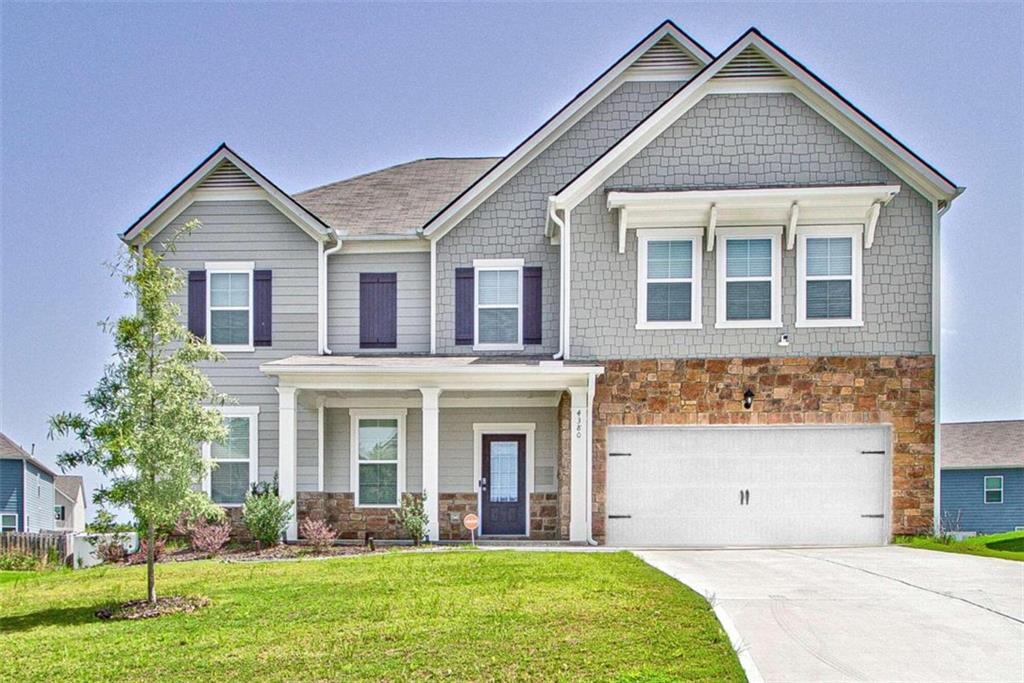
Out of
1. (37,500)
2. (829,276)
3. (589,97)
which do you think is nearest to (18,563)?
(589,97)

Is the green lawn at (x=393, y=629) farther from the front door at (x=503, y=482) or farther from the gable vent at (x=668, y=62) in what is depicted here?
the gable vent at (x=668, y=62)

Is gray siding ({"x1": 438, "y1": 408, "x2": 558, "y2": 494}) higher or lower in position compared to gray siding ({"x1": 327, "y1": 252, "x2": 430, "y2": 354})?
lower

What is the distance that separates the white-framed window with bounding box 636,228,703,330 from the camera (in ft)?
52.5

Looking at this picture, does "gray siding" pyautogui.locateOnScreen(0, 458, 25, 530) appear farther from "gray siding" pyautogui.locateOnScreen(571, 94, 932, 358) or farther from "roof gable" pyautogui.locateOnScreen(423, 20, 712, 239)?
"gray siding" pyautogui.locateOnScreen(571, 94, 932, 358)

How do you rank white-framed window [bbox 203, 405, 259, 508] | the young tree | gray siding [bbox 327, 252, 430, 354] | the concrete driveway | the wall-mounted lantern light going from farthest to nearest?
gray siding [bbox 327, 252, 430, 354], white-framed window [bbox 203, 405, 259, 508], the wall-mounted lantern light, the young tree, the concrete driveway

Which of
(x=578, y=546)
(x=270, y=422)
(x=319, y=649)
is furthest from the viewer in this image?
(x=270, y=422)

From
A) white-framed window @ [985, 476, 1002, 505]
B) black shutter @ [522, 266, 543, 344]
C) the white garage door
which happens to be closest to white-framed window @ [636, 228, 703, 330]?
the white garage door

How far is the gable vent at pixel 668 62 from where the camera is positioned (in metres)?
18.2

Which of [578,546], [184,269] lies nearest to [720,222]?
[578,546]

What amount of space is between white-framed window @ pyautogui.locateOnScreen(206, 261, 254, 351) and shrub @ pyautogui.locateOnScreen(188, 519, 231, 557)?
3607mm

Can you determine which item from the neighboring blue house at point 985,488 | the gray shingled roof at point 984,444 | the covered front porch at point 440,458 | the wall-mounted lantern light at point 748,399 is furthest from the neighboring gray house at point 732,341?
the neighboring blue house at point 985,488

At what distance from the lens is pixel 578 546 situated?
49.7ft

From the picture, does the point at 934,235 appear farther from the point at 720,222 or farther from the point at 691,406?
the point at 691,406

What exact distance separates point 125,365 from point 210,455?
7.17 metres
